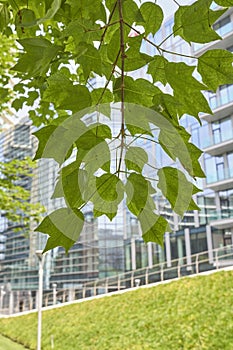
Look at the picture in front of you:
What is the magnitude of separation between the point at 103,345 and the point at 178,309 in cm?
99

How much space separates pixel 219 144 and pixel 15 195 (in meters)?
7.04

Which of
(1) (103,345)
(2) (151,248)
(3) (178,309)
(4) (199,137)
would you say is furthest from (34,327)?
(4) (199,137)

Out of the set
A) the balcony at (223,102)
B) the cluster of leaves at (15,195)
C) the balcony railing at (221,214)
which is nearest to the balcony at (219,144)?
the balcony at (223,102)

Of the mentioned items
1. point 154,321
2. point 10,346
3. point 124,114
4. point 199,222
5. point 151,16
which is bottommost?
point 10,346

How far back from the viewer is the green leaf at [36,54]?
0.26 meters

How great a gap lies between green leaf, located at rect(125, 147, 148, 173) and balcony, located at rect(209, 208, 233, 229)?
953 cm

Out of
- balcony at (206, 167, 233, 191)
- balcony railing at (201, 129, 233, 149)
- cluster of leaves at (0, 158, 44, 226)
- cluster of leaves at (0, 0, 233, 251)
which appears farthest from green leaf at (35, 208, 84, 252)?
balcony railing at (201, 129, 233, 149)

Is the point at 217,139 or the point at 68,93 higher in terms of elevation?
the point at 217,139

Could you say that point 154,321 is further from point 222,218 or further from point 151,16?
point 222,218

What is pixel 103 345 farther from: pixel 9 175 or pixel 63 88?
pixel 63 88

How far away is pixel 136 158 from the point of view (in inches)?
14.3

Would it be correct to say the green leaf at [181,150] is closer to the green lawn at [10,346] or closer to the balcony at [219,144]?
the green lawn at [10,346]

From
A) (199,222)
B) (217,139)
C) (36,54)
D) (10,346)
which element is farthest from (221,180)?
(36,54)

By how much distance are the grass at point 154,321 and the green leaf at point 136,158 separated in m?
3.32
